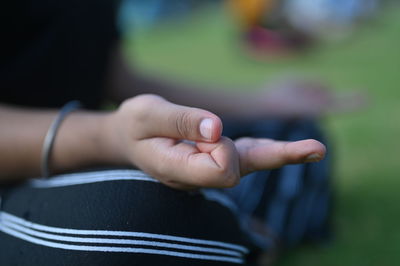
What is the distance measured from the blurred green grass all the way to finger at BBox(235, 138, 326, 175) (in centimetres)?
42

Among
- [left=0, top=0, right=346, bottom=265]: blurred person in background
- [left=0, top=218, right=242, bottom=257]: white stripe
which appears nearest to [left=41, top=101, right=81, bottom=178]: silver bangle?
[left=0, top=0, right=346, bottom=265]: blurred person in background

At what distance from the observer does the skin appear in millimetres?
420

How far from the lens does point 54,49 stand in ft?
2.56

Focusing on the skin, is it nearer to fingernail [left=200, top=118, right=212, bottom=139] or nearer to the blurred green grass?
fingernail [left=200, top=118, right=212, bottom=139]

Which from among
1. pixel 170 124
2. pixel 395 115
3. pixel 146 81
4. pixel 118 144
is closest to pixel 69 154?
pixel 118 144

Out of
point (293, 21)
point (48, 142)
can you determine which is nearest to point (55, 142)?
point (48, 142)

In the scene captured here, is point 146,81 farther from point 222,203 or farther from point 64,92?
point 222,203

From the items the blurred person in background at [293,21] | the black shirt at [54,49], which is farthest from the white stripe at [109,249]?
the blurred person in background at [293,21]

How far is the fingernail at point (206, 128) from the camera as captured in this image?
1.36 ft

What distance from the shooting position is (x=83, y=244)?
1.49ft

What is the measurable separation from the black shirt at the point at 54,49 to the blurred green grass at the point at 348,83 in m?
0.19

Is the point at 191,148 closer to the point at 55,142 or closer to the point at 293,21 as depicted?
the point at 55,142

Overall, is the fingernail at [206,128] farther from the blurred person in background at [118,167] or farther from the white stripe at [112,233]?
the white stripe at [112,233]

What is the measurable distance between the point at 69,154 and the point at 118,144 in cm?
9
